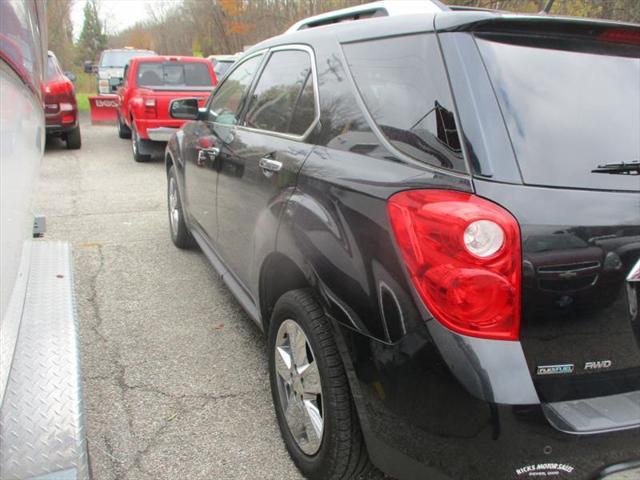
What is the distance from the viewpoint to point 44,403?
1.59m

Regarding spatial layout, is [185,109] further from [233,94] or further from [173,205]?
[173,205]

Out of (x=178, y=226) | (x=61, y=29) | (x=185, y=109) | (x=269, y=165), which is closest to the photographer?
(x=269, y=165)

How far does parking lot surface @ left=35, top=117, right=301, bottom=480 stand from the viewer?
2498mm

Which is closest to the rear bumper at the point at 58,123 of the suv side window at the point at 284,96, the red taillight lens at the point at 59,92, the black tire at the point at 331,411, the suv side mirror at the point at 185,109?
the red taillight lens at the point at 59,92

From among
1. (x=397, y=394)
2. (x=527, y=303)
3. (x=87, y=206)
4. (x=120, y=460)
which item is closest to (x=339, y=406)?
(x=397, y=394)

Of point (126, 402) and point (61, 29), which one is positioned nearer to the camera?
point (126, 402)

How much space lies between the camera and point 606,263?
63.6 inches

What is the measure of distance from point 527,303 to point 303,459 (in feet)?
4.07

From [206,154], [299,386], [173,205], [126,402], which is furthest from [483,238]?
[173,205]

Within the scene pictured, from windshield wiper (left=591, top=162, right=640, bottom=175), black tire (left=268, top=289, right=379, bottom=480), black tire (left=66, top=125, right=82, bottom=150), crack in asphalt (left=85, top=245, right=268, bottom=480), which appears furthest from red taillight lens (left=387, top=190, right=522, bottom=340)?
black tire (left=66, top=125, right=82, bottom=150)

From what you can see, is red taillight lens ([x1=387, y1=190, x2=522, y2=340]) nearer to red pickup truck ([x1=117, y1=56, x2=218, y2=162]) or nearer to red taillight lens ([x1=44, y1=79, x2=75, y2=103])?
red pickup truck ([x1=117, y1=56, x2=218, y2=162])

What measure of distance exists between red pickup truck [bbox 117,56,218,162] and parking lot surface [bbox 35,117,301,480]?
137 inches

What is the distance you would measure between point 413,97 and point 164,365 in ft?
7.16

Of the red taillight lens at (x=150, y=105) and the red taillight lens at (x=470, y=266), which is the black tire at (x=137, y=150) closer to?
Result: the red taillight lens at (x=150, y=105)
